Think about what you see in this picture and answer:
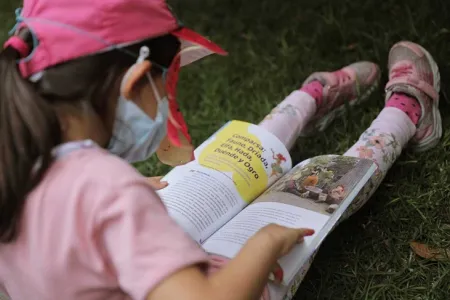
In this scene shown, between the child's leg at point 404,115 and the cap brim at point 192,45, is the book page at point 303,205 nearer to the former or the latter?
the child's leg at point 404,115

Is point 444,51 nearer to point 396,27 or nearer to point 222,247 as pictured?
point 396,27

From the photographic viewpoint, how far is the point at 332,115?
54.7 inches

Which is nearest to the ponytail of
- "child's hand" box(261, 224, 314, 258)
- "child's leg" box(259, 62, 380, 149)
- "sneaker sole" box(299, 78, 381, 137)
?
"child's hand" box(261, 224, 314, 258)

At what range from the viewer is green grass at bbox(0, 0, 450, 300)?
105cm

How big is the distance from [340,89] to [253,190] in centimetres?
38

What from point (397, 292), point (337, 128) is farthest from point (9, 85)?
point (337, 128)

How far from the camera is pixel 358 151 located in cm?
118

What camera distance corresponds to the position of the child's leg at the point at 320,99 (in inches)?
50.2

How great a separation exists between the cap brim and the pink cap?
66 mm

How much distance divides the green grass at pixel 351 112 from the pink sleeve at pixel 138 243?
42 centimetres

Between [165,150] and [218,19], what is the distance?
2.98 feet

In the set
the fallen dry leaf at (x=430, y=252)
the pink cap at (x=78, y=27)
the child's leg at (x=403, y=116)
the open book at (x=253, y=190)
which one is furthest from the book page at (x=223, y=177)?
the pink cap at (x=78, y=27)

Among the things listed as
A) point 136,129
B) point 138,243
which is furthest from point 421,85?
point 138,243

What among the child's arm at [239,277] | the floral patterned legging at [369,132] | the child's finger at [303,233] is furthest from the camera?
the floral patterned legging at [369,132]
